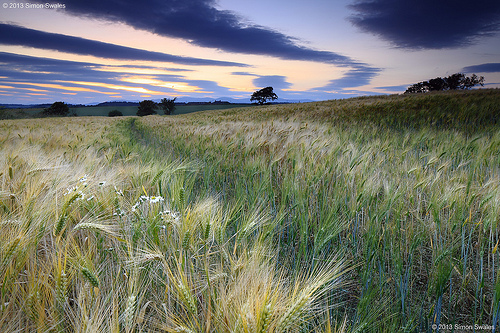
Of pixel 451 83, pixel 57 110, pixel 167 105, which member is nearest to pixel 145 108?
pixel 167 105

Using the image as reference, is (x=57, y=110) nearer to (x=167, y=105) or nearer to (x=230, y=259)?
(x=167, y=105)

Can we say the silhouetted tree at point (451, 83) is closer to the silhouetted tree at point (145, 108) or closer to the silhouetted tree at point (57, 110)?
the silhouetted tree at point (145, 108)

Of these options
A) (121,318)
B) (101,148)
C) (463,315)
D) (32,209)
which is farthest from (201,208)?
(101,148)

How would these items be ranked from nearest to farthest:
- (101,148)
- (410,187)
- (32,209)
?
1. (32,209)
2. (410,187)
3. (101,148)

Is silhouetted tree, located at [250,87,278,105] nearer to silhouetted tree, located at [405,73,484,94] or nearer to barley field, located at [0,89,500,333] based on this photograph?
silhouetted tree, located at [405,73,484,94]

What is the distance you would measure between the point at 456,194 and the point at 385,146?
7.06 feet

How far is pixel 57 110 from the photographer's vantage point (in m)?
60.4

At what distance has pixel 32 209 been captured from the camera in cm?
133

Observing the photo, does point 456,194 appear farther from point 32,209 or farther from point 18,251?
point 32,209

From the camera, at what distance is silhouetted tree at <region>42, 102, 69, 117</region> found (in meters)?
59.3

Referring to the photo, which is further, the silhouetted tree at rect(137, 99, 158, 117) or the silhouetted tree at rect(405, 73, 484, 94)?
the silhouetted tree at rect(137, 99, 158, 117)

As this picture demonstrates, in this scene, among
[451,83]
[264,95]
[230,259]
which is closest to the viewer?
[230,259]

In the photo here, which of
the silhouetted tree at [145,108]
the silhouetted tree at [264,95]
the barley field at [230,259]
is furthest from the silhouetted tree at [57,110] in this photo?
the barley field at [230,259]

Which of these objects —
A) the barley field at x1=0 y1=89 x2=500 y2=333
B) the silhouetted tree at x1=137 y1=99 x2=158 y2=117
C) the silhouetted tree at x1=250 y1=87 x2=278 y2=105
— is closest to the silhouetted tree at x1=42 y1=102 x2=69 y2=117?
the silhouetted tree at x1=137 y1=99 x2=158 y2=117
